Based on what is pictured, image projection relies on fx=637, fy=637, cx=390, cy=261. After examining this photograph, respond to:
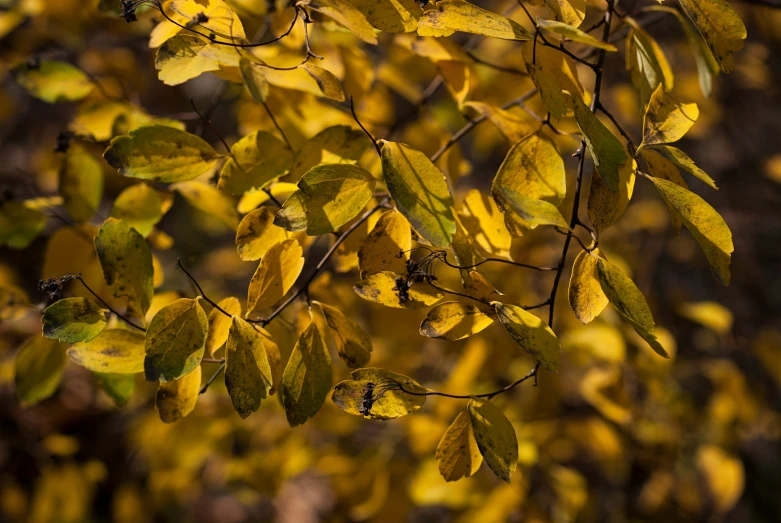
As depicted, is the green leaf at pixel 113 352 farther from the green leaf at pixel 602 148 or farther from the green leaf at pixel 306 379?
the green leaf at pixel 602 148

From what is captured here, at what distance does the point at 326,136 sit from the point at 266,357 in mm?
262

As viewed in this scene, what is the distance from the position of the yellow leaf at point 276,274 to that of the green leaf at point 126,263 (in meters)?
0.13

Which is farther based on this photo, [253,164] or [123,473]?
[123,473]

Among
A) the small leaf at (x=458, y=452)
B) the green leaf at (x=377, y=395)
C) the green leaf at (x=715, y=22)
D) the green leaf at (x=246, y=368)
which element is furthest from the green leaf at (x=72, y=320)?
the green leaf at (x=715, y=22)

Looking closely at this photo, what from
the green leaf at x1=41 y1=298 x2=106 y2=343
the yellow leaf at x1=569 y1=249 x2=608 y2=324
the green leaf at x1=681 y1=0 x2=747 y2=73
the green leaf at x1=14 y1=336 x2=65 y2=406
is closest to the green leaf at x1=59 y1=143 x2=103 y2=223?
the green leaf at x1=14 y1=336 x2=65 y2=406

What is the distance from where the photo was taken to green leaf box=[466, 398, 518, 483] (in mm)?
586

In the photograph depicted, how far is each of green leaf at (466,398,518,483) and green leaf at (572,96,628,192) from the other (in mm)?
244

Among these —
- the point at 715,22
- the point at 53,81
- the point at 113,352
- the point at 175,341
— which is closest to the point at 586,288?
the point at 715,22

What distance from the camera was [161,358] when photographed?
0.59 meters

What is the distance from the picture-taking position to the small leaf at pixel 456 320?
23.8 inches

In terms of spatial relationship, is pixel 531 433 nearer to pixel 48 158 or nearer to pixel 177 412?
pixel 177 412

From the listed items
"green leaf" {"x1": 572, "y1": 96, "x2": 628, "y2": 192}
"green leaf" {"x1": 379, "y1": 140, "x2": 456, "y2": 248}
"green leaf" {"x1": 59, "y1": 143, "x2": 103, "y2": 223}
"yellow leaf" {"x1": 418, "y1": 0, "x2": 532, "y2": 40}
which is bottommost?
"green leaf" {"x1": 59, "y1": 143, "x2": 103, "y2": 223}

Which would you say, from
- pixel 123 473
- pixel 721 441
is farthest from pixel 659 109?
pixel 123 473

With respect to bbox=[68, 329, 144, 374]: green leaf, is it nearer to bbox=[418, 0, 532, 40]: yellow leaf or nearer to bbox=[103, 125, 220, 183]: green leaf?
bbox=[103, 125, 220, 183]: green leaf
